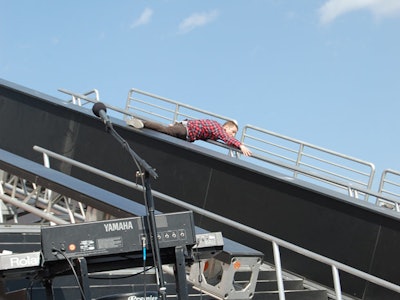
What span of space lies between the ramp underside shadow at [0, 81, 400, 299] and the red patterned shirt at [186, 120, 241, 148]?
0.30 metres

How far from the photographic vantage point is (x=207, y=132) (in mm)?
11164

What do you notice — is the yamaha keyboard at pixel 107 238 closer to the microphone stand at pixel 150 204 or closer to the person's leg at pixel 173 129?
the microphone stand at pixel 150 204

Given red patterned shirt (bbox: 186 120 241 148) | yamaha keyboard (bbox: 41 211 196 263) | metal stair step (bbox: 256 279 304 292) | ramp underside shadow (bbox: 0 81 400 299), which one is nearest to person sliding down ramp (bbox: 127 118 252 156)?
red patterned shirt (bbox: 186 120 241 148)

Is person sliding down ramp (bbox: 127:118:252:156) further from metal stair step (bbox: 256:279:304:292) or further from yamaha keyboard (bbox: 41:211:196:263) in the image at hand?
yamaha keyboard (bbox: 41:211:196:263)

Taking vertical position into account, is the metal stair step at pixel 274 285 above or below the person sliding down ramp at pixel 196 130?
below

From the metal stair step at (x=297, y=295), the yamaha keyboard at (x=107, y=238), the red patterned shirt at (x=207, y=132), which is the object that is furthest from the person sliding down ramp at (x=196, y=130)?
the yamaha keyboard at (x=107, y=238)

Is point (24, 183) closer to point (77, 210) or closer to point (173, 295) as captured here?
point (77, 210)

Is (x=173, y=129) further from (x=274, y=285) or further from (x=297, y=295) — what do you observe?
(x=297, y=295)

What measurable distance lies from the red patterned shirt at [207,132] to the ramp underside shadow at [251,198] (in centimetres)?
30

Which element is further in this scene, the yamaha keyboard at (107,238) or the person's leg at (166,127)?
the person's leg at (166,127)

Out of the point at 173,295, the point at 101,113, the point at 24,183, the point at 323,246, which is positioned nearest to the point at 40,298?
the point at 173,295

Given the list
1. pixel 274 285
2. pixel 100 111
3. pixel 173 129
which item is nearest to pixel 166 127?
pixel 173 129

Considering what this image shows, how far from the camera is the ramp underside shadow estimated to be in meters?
9.26

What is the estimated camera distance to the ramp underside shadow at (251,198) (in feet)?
30.4
